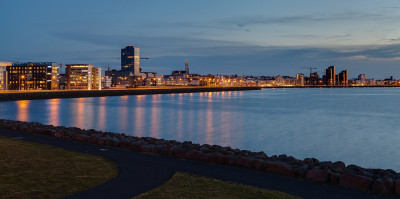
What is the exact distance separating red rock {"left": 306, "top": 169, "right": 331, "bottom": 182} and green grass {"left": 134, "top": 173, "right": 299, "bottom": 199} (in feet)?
7.50

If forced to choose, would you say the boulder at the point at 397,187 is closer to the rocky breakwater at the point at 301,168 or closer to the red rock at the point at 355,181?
the rocky breakwater at the point at 301,168

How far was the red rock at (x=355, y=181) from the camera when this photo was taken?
1111cm

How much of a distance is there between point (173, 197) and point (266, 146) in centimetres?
2295

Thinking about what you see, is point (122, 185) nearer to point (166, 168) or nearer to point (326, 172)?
point (166, 168)

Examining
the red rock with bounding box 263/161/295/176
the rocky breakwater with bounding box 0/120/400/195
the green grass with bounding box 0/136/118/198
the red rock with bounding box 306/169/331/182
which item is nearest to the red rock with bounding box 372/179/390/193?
the rocky breakwater with bounding box 0/120/400/195

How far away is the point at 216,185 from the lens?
11203 millimetres

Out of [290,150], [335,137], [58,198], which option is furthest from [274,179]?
[335,137]

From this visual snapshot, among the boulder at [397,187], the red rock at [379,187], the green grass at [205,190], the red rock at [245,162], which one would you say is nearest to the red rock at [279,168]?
the red rock at [245,162]

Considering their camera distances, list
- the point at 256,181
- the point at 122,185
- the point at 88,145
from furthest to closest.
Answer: the point at 88,145 → the point at 256,181 → the point at 122,185

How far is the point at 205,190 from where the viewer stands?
10.7 m

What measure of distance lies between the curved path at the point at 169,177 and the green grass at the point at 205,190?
1.49ft

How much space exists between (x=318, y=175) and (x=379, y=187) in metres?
1.89

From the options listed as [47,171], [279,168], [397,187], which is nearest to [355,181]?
[397,187]

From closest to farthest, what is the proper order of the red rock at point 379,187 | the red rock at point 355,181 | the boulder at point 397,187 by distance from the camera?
the boulder at point 397,187 → the red rock at point 379,187 → the red rock at point 355,181
